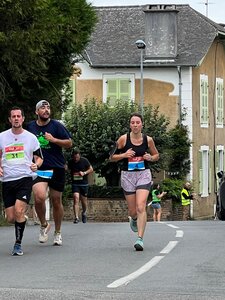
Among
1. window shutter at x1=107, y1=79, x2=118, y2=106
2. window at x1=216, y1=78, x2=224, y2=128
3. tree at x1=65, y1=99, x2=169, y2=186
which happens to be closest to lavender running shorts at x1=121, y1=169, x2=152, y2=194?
tree at x1=65, y1=99, x2=169, y2=186

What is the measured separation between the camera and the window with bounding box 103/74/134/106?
4653 cm

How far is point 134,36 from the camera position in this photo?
155 ft

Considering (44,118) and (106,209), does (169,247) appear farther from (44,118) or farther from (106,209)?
(106,209)

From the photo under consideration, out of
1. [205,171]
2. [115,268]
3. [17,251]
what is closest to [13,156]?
[17,251]

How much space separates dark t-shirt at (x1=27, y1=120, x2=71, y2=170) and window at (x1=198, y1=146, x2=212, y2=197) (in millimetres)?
32777

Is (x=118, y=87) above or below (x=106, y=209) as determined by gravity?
above

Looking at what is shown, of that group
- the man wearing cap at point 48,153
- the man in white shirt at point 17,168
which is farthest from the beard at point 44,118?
the man in white shirt at point 17,168

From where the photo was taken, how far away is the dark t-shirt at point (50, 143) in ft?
47.0

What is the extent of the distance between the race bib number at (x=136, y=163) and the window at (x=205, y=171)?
3288 cm

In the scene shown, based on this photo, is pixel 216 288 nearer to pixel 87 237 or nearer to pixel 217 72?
pixel 87 237

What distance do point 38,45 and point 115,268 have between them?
10950 mm

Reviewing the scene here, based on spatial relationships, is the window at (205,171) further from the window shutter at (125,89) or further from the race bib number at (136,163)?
the race bib number at (136,163)

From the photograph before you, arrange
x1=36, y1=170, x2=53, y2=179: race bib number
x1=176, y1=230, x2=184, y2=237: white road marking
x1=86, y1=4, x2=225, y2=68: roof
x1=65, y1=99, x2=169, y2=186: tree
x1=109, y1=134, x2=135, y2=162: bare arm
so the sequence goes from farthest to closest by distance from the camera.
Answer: x1=86, y1=4, x2=225, y2=68: roof → x1=65, y1=99, x2=169, y2=186: tree → x1=176, y1=230, x2=184, y2=237: white road marking → x1=36, y1=170, x2=53, y2=179: race bib number → x1=109, y1=134, x2=135, y2=162: bare arm

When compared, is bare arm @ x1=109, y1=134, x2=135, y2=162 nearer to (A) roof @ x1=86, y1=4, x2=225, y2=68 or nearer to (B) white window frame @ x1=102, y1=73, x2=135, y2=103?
(A) roof @ x1=86, y1=4, x2=225, y2=68
